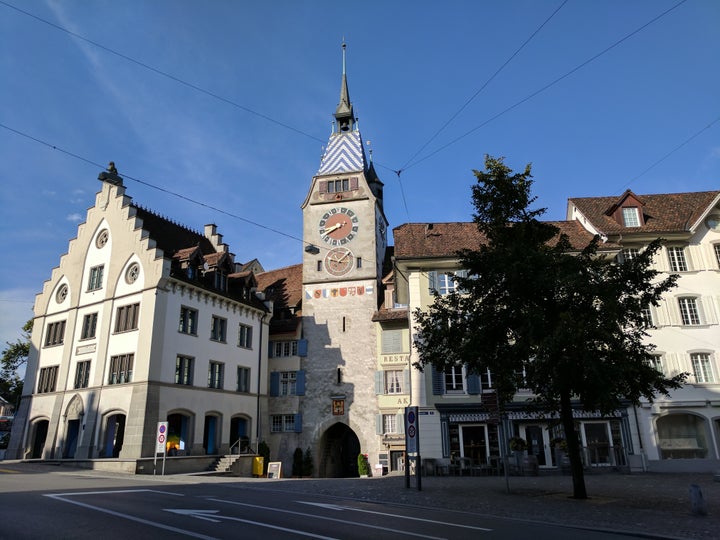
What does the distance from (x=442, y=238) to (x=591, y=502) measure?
20272 mm

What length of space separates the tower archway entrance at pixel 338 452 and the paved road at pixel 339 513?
19.1 meters

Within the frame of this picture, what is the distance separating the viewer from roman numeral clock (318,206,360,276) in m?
37.7

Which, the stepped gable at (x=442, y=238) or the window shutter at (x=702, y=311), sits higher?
the stepped gable at (x=442, y=238)

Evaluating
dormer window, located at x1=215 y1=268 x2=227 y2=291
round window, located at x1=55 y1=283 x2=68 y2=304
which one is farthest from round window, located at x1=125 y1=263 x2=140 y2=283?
round window, located at x1=55 y1=283 x2=68 y2=304

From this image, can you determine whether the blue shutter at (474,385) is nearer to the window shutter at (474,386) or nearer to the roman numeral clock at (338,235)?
the window shutter at (474,386)

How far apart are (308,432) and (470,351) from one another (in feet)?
70.6

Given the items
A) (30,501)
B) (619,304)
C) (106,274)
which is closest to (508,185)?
(619,304)

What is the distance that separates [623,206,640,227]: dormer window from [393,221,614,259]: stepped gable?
2032 millimetres

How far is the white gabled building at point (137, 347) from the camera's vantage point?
91.5 ft

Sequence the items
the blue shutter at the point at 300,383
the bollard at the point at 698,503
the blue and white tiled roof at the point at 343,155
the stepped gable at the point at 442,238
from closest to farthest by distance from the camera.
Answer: the bollard at the point at 698,503, the stepped gable at the point at 442,238, the blue shutter at the point at 300,383, the blue and white tiled roof at the point at 343,155

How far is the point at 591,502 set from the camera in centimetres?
1414

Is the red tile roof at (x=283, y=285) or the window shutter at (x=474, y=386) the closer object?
the window shutter at (x=474, y=386)

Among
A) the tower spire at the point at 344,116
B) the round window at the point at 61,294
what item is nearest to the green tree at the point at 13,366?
the round window at the point at 61,294

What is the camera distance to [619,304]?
14914 millimetres
